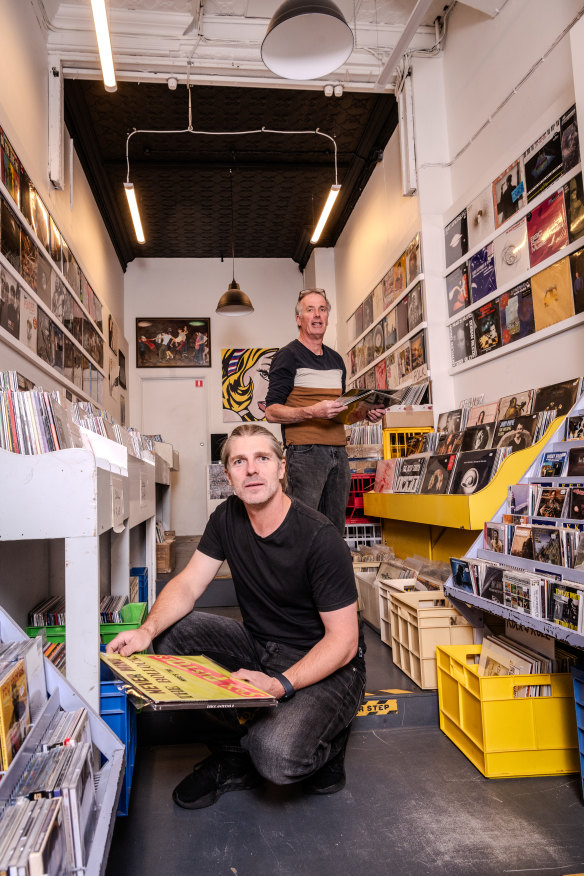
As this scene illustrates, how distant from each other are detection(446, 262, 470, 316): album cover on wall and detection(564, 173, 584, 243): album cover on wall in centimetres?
107

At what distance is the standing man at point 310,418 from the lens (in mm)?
2691

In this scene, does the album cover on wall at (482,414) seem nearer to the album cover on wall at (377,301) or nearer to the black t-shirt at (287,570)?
the black t-shirt at (287,570)

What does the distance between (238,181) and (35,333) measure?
12.0ft

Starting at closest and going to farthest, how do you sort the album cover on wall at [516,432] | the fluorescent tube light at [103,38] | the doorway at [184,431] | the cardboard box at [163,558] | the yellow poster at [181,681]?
the yellow poster at [181,681], the album cover on wall at [516,432], the fluorescent tube light at [103,38], the cardboard box at [163,558], the doorway at [184,431]

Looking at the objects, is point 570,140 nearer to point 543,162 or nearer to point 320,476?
point 543,162

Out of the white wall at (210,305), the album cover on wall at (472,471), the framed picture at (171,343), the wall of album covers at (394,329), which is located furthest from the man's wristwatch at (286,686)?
the framed picture at (171,343)

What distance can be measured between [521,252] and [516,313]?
12.6 inches

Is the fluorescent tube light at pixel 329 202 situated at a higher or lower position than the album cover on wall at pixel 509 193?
higher

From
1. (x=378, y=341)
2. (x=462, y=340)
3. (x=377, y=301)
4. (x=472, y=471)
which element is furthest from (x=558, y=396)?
(x=377, y=301)

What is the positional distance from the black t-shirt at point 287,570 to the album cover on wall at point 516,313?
191cm

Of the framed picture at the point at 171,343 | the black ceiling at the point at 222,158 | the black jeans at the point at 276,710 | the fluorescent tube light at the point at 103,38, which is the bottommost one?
the black jeans at the point at 276,710

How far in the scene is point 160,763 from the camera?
6.48 feet

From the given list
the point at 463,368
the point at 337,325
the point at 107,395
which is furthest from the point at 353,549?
the point at 337,325

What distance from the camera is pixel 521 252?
3.14 meters
